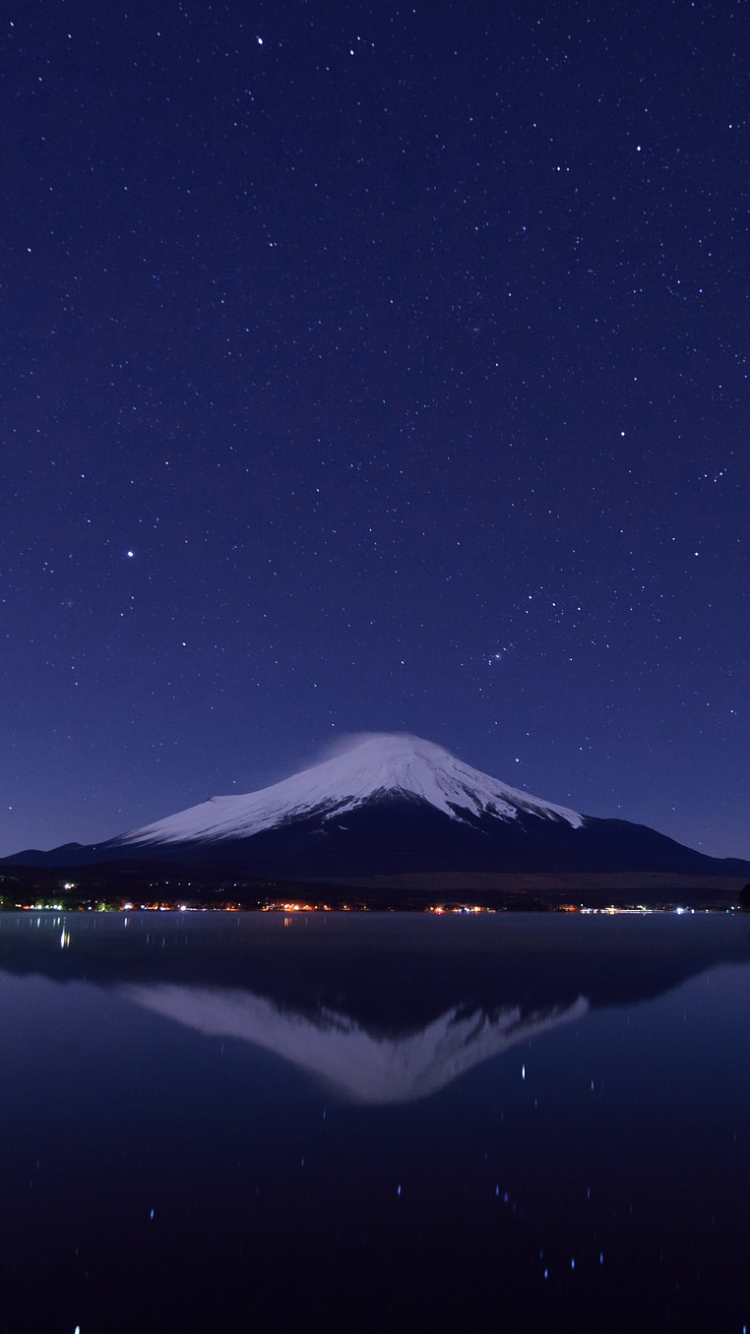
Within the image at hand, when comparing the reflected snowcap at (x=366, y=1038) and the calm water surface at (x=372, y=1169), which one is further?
the reflected snowcap at (x=366, y=1038)

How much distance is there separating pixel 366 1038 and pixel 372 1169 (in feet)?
36.8

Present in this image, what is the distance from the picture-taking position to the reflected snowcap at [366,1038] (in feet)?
64.1

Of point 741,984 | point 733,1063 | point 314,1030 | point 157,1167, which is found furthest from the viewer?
point 741,984

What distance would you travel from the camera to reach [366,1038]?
80.2 ft

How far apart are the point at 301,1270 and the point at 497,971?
38.3 meters

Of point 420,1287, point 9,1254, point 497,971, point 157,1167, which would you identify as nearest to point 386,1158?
point 157,1167

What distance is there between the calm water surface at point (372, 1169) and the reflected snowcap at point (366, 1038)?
0.43 ft

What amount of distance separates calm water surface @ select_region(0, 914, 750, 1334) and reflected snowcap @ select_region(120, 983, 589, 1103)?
130 millimetres

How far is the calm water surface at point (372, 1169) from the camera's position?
9.48 metres

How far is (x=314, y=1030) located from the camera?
25750 millimetres

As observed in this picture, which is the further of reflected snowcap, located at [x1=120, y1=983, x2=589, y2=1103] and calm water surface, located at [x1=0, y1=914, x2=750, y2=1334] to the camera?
Result: reflected snowcap, located at [x1=120, y1=983, x2=589, y2=1103]

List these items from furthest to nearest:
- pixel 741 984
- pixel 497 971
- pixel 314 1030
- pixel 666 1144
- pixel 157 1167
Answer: pixel 497 971 → pixel 741 984 → pixel 314 1030 → pixel 666 1144 → pixel 157 1167

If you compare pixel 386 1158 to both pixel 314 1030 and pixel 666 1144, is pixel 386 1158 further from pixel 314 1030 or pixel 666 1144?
pixel 314 1030

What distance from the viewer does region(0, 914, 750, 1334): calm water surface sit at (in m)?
9.48
